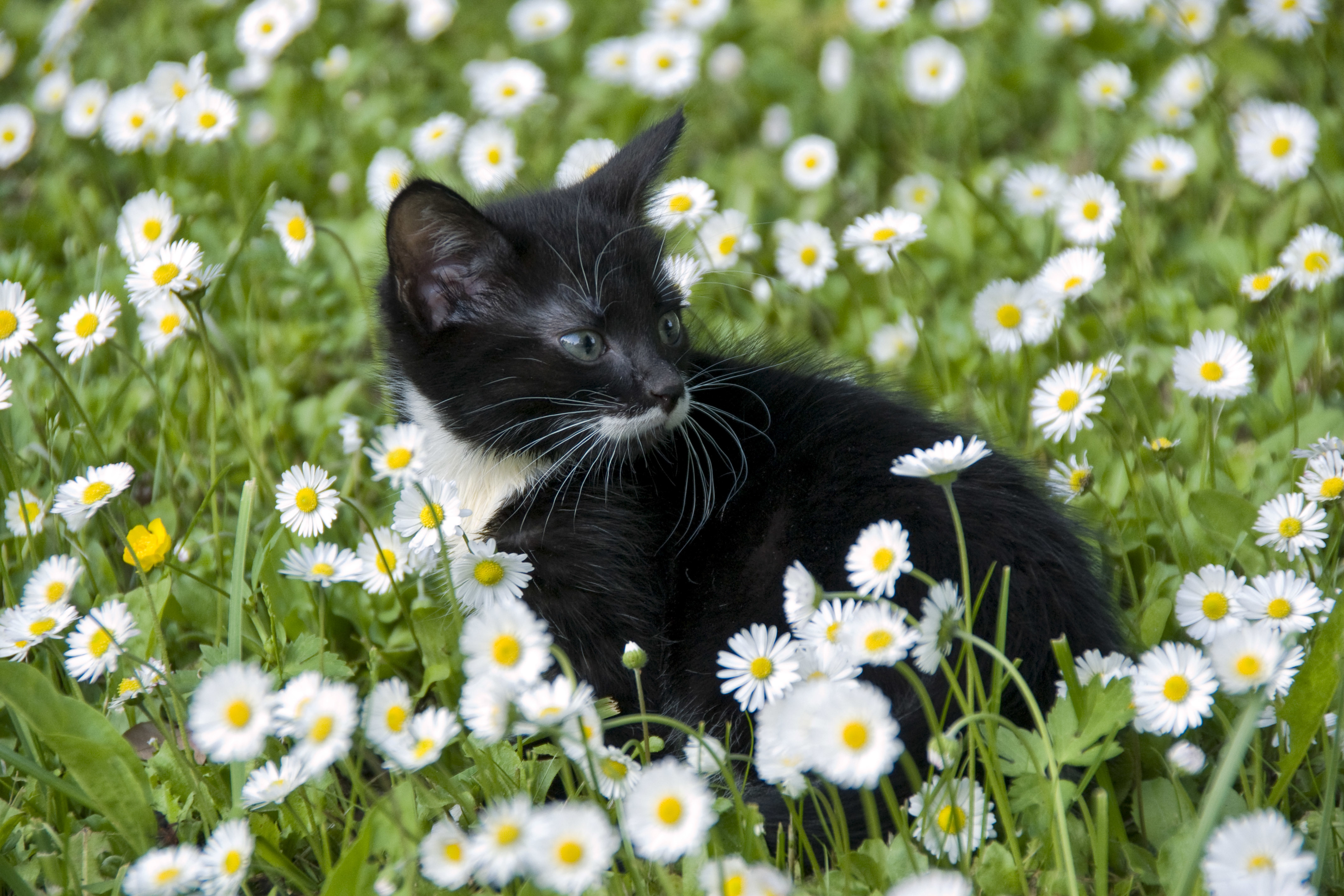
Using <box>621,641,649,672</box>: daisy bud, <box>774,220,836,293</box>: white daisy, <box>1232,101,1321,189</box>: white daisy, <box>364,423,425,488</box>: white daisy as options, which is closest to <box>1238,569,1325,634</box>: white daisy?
<box>621,641,649,672</box>: daisy bud

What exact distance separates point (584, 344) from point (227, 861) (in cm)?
107

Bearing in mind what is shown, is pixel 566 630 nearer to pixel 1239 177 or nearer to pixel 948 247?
pixel 948 247

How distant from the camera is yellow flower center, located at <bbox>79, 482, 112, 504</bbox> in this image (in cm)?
181

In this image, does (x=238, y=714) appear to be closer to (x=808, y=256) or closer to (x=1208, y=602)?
(x=1208, y=602)

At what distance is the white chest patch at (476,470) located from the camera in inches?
83.8

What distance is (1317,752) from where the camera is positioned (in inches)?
67.6

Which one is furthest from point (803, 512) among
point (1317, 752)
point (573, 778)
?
point (1317, 752)

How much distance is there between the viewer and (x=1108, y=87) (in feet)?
11.6

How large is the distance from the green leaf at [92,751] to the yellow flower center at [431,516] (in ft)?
1.75

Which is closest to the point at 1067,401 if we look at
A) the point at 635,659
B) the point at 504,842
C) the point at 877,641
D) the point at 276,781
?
the point at 877,641

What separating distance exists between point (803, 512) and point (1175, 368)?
2.27ft

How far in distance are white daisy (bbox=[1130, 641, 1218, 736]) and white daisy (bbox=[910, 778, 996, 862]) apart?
245mm

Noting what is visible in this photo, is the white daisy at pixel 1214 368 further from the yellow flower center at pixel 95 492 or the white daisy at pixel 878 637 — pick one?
the yellow flower center at pixel 95 492

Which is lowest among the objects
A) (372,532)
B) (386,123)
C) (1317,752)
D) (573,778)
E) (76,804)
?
(1317,752)
